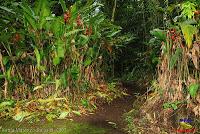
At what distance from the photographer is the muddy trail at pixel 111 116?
5.05 metres

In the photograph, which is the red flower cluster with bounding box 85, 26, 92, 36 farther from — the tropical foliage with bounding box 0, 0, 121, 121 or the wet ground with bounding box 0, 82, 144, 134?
the wet ground with bounding box 0, 82, 144, 134

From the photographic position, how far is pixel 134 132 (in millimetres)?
4758

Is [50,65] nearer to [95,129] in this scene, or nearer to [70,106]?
[70,106]

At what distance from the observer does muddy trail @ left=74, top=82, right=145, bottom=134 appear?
16.6ft

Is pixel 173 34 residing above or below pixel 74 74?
above

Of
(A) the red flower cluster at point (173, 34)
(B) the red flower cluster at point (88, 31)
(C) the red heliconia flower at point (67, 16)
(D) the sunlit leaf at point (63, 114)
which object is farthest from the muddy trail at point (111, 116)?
(C) the red heliconia flower at point (67, 16)


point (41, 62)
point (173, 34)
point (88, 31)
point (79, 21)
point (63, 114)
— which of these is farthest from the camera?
point (88, 31)

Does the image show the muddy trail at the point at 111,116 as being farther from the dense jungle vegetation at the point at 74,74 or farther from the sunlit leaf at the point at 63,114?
the sunlit leaf at the point at 63,114

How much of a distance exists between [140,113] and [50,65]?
1.78m

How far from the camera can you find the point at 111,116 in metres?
5.73

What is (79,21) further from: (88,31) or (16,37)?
(16,37)

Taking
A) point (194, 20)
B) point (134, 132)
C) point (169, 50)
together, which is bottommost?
point (134, 132)

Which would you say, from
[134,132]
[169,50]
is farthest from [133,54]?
[134,132]

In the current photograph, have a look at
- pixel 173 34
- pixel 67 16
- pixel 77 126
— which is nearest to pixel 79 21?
pixel 67 16
